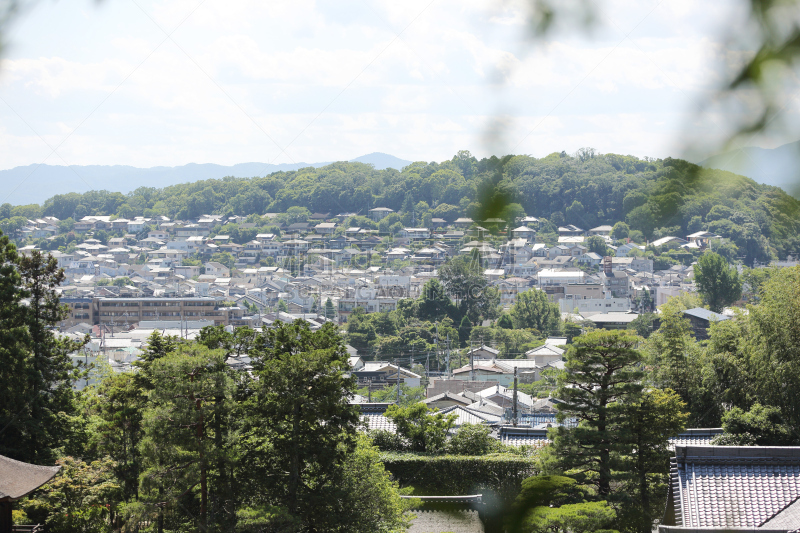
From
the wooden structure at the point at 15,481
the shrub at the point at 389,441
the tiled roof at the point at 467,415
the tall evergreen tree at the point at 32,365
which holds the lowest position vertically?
the tiled roof at the point at 467,415

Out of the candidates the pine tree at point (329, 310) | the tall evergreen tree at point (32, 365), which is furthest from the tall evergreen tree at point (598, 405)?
the pine tree at point (329, 310)

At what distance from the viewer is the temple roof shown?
345 centimetres

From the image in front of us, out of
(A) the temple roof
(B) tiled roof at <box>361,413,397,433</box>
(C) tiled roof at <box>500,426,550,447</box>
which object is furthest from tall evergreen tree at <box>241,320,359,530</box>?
(C) tiled roof at <box>500,426,550,447</box>

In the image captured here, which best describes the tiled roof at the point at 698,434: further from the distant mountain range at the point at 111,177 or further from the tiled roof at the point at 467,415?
the distant mountain range at the point at 111,177

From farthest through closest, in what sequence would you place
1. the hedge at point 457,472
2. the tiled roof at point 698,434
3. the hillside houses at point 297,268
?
the hillside houses at point 297,268
the hedge at point 457,472
the tiled roof at point 698,434

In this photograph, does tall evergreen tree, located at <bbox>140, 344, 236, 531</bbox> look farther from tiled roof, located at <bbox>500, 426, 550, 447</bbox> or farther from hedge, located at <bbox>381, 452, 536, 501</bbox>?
tiled roof, located at <bbox>500, 426, 550, 447</bbox>

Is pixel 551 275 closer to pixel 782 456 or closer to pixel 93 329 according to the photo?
pixel 93 329

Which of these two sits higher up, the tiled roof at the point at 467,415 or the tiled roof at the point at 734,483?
the tiled roof at the point at 734,483

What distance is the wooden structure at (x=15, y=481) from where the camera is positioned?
11.2 feet

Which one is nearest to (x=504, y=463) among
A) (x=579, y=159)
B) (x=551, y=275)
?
(x=579, y=159)

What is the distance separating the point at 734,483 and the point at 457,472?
2675 mm

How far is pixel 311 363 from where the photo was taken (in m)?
3.99

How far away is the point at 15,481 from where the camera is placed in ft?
11.7

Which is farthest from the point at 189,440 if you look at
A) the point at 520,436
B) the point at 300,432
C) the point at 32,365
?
the point at 520,436
